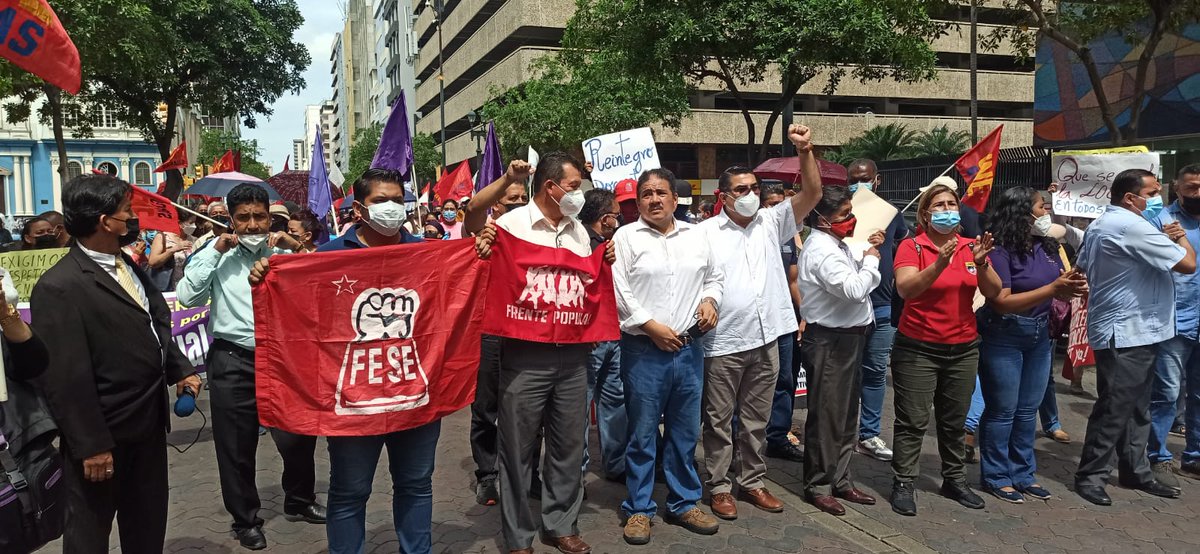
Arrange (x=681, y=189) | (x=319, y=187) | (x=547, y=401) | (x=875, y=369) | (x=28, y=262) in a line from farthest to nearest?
(x=319, y=187) < (x=875, y=369) < (x=681, y=189) < (x=28, y=262) < (x=547, y=401)

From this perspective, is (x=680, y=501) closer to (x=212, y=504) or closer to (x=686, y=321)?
(x=686, y=321)

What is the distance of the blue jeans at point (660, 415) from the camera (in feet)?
15.3

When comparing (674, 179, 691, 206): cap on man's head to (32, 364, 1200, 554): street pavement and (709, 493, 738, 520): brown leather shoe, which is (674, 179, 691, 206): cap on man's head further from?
(32, 364, 1200, 554): street pavement

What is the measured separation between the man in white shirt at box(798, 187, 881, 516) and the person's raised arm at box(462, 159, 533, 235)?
1.95 m

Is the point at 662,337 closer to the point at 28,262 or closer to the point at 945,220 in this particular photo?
the point at 945,220

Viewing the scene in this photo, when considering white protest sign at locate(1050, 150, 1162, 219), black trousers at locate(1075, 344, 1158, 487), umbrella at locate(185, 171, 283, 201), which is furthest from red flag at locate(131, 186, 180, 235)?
white protest sign at locate(1050, 150, 1162, 219)

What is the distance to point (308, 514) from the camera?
5.11 metres

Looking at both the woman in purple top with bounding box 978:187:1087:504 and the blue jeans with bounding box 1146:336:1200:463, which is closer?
the woman in purple top with bounding box 978:187:1087:504

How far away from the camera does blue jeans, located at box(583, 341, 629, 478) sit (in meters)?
5.71

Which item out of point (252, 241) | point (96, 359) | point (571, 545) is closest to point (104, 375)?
point (96, 359)

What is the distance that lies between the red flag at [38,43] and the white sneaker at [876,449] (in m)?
5.67

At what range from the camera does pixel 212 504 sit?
543 centimetres

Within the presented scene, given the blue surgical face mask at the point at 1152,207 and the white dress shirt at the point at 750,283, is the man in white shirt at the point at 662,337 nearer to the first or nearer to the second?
the white dress shirt at the point at 750,283

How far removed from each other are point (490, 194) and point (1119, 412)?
168 inches
